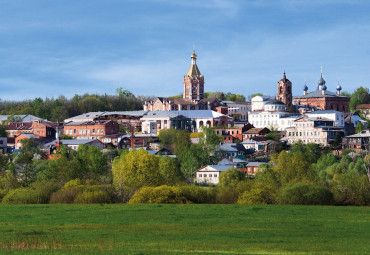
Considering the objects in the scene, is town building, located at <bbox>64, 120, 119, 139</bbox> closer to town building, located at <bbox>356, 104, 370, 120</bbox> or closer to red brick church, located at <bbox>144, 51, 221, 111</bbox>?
red brick church, located at <bbox>144, 51, 221, 111</bbox>

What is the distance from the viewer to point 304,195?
1393 inches

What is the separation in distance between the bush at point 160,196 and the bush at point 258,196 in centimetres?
278

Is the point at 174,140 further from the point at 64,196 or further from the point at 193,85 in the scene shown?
the point at 64,196

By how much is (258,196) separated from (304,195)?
2266mm

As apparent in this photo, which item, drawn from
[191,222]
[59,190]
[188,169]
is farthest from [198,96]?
[191,222]

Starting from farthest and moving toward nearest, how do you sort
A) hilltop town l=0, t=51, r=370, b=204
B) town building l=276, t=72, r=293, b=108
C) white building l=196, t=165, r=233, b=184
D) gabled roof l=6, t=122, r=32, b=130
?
town building l=276, t=72, r=293, b=108, gabled roof l=6, t=122, r=32, b=130, hilltop town l=0, t=51, r=370, b=204, white building l=196, t=165, r=233, b=184

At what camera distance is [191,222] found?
88.3 ft

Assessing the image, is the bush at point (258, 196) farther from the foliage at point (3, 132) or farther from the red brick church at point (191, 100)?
the red brick church at point (191, 100)

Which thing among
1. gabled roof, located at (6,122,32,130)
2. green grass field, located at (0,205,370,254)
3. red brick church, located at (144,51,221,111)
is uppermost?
red brick church, located at (144,51,221,111)

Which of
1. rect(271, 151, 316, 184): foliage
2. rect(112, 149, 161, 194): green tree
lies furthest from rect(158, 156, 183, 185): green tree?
rect(271, 151, 316, 184): foliage

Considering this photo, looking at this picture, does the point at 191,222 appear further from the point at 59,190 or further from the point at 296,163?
the point at 296,163

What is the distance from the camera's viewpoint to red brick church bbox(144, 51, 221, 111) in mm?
113875

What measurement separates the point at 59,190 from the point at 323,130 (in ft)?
179

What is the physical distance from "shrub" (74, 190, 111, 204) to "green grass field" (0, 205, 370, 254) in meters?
2.76
